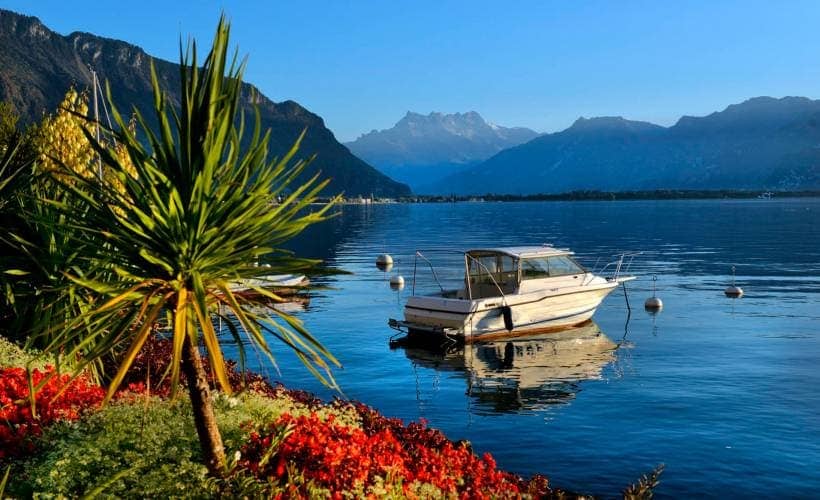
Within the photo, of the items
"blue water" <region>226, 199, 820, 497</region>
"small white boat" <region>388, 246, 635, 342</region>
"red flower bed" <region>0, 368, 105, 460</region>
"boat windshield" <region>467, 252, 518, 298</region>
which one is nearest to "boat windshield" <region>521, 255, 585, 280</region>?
"small white boat" <region>388, 246, 635, 342</region>

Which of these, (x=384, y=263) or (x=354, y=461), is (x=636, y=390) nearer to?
(x=354, y=461)

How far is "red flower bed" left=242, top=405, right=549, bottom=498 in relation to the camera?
7852 millimetres

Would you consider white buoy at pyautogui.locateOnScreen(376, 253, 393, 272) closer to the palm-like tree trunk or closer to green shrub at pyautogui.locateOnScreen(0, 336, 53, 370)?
green shrub at pyautogui.locateOnScreen(0, 336, 53, 370)

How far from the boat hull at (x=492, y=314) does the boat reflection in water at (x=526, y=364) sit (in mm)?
532

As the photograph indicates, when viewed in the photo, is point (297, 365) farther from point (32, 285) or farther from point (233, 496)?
point (233, 496)

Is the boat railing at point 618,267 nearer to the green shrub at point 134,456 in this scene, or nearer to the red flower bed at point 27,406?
the red flower bed at point 27,406

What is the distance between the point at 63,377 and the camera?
11.8m

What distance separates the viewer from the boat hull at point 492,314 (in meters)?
29.2

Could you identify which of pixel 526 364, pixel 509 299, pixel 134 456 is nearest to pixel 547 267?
pixel 509 299

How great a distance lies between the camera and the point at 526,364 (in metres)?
26.7

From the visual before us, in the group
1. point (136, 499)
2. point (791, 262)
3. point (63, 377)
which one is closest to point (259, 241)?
point (136, 499)

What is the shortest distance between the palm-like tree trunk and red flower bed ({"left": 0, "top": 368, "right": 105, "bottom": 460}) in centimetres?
177

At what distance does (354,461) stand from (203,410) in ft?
5.68

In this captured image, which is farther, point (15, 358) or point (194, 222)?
point (15, 358)
